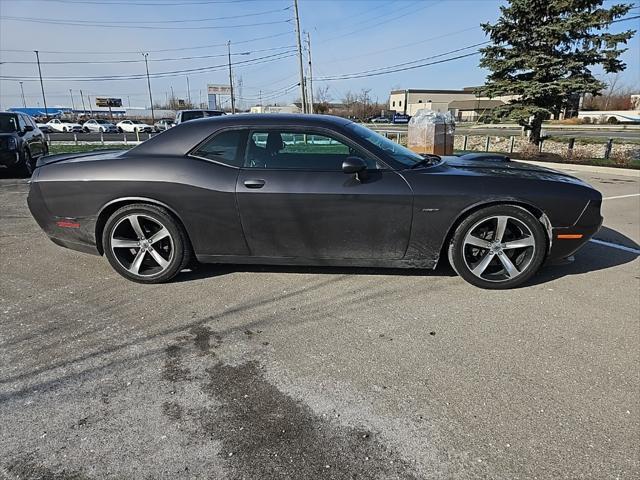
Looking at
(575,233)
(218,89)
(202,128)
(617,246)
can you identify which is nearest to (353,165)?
(202,128)

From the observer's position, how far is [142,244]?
3869 mm

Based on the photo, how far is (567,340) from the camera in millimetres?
2934

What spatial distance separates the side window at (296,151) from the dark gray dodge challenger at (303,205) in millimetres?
10

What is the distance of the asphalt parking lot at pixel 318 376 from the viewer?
194 cm

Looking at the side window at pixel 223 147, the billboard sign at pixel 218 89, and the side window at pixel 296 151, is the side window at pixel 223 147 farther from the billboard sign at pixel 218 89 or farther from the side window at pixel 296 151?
the billboard sign at pixel 218 89

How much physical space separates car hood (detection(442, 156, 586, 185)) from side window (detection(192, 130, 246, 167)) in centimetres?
192

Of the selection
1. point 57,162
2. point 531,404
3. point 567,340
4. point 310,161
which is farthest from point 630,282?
point 57,162

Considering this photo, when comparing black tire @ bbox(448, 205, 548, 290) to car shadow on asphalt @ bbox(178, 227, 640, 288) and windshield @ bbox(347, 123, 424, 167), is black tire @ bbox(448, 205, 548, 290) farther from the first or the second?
windshield @ bbox(347, 123, 424, 167)

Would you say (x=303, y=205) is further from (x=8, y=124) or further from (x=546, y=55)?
(x=546, y=55)

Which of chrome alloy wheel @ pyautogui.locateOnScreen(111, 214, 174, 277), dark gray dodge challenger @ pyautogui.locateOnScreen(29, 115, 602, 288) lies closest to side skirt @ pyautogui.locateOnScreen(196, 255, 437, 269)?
dark gray dodge challenger @ pyautogui.locateOnScreen(29, 115, 602, 288)

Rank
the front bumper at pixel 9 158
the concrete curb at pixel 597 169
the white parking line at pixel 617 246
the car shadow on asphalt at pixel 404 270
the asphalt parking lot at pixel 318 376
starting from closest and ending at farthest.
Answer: the asphalt parking lot at pixel 318 376
the car shadow on asphalt at pixel 404 270
the white parking line at pixel 617 246
the front bumper at pixel 9 158
the concrete curb at pixel 597 169

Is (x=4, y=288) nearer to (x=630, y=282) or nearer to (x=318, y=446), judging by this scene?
(x=318, y=446)

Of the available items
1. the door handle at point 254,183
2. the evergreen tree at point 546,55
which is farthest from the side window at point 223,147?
the evergreen tree at point 546,55

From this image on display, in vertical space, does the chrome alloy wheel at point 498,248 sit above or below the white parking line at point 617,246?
above
